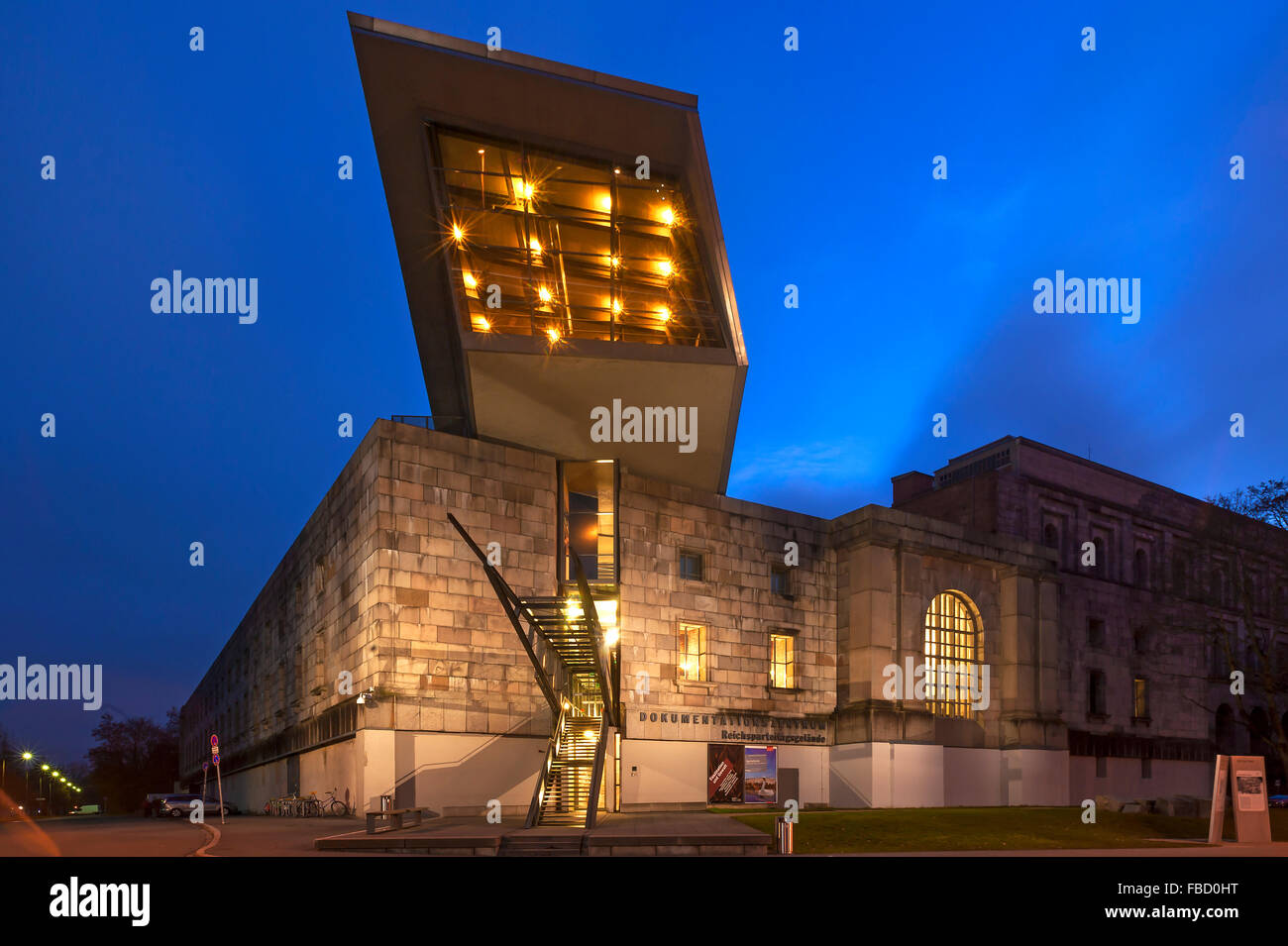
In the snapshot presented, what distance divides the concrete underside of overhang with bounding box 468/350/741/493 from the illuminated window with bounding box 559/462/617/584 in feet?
4.69

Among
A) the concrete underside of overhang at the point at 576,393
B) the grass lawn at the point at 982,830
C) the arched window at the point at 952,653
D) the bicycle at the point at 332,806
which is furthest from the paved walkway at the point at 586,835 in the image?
the arched window at the point at 952,653

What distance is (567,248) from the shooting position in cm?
3762

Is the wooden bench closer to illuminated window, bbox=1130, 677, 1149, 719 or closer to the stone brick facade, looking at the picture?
the stone brick facade

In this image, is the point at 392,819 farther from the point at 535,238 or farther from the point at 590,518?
the point at 535,238

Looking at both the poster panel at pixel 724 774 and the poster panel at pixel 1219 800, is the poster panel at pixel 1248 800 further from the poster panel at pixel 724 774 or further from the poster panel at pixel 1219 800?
the poster panel at pixel 724 774

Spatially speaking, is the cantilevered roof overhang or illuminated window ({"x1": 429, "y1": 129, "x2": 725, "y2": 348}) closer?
the cantilevered roof overhang

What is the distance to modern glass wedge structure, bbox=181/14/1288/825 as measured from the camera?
107ft

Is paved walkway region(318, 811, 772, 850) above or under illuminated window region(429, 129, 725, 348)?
under

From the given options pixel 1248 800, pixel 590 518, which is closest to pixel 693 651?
pixel 590 518

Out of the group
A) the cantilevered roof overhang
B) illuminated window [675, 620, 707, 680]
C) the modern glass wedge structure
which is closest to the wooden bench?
the modern glass wedge structure

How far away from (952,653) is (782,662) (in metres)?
9.65
